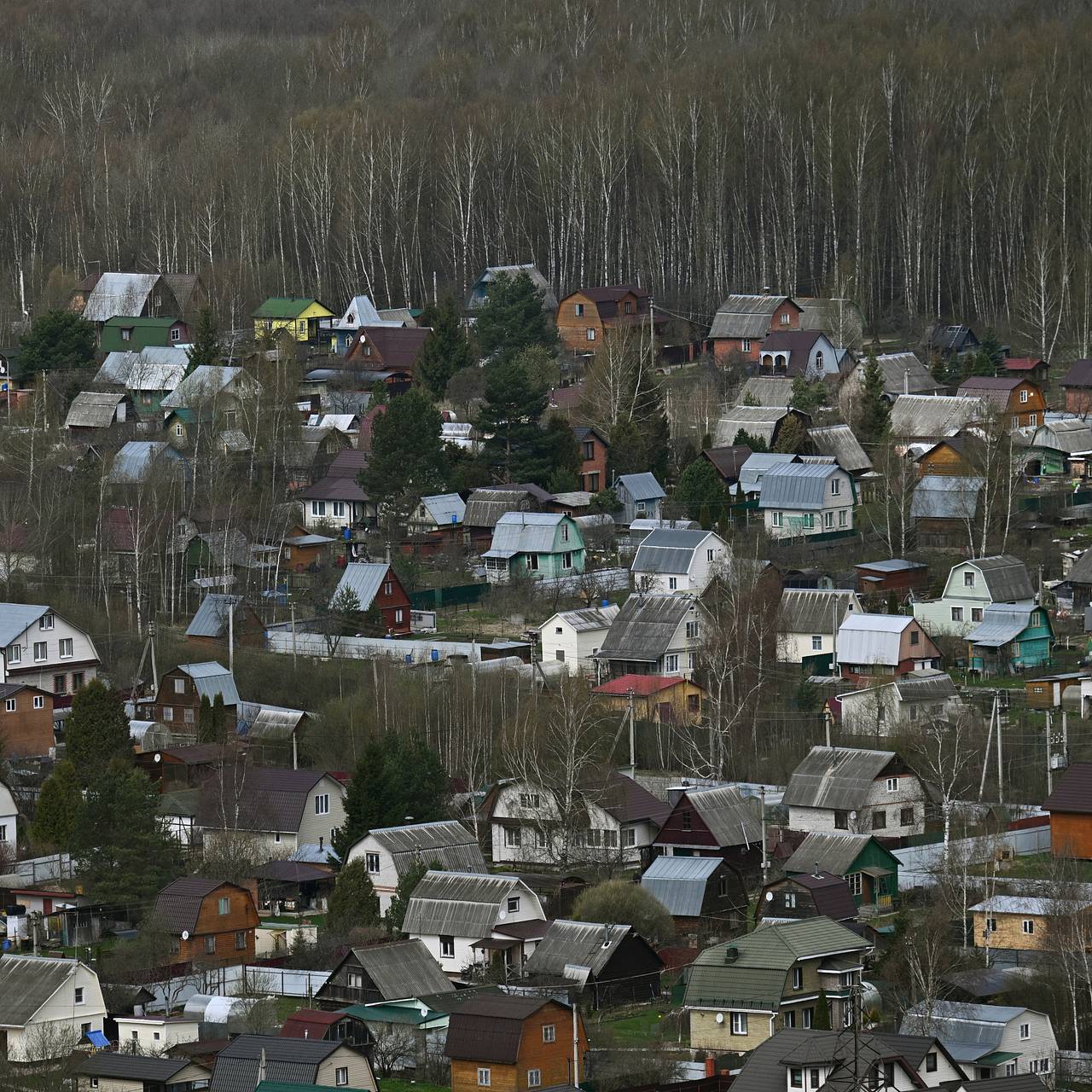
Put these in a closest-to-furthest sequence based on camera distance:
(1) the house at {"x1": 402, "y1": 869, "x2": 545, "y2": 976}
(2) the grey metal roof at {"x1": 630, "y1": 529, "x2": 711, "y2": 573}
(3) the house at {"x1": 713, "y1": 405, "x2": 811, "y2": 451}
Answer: (1) the house at {"x1": 402, "y1": 869, "x2": 545, "y2": 976} → (2) the grey metal roof at {"x1": 630, "y1": 529, "x2": 711, "y2": 573} → (3) the house at {"x1": 713, "y1": 405, "x2": 811, "y2": 451}

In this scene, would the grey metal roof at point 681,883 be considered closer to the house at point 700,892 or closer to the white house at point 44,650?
the house at point 700,892

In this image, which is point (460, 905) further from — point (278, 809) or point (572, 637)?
point (572, 637)

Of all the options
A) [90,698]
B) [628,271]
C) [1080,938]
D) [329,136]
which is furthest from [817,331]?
[1080,938]

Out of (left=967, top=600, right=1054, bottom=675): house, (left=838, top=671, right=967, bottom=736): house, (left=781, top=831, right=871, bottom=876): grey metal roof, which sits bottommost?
(left=781, top=831, right=871, bottom=876): grey metal roof

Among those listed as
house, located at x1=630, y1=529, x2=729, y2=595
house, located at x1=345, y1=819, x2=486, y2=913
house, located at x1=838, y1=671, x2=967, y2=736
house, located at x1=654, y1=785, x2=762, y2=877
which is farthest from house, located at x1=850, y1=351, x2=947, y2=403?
house, located at x1=345, y1=819, x2=486, y2=913

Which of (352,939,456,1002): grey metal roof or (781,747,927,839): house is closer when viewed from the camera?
(352,939,456,1002): grey metal roof

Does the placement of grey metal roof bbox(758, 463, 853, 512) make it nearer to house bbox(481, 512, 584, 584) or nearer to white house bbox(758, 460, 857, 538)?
white house bbox(758, 460, 857, 538)

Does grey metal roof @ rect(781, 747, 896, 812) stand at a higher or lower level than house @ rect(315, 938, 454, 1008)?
higher

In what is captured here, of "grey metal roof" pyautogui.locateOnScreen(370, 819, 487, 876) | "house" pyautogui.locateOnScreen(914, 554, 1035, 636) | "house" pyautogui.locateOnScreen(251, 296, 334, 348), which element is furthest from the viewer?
"house" pyautogui.locateOnScreen(251, 296, 334, 348)

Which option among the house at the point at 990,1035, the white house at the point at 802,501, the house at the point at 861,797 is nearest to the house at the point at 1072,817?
the house at the point at 861,797
